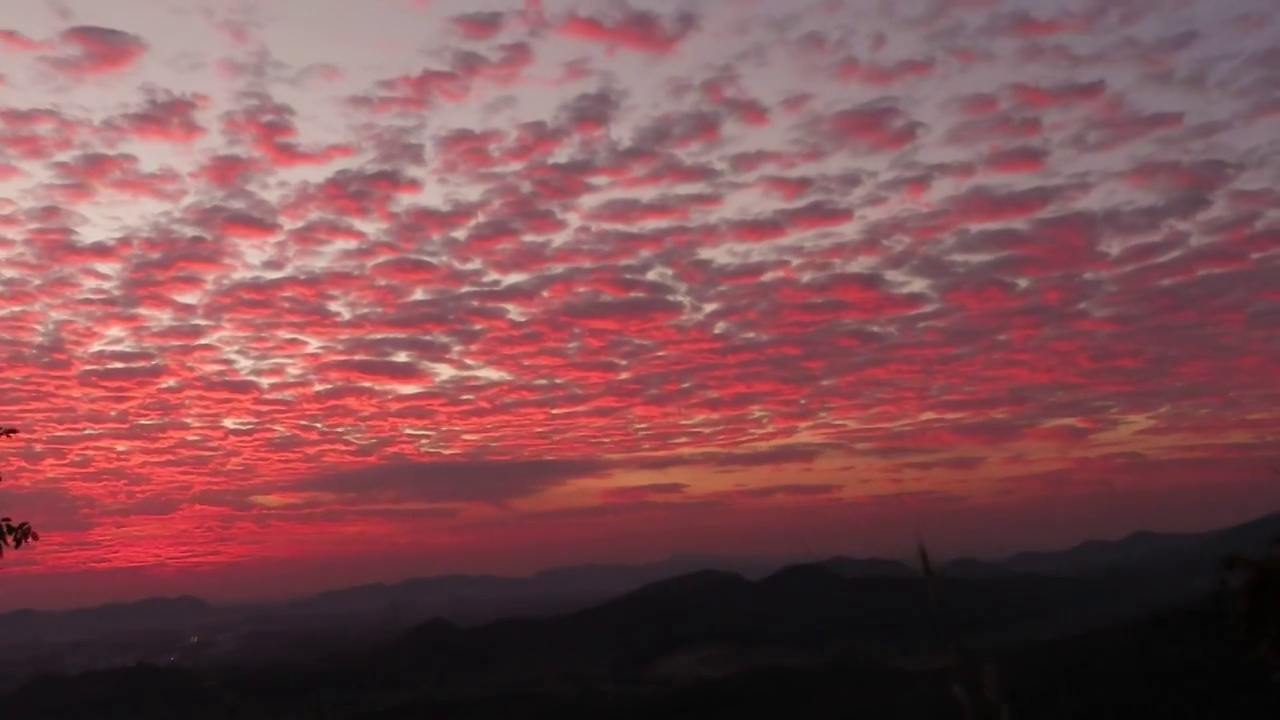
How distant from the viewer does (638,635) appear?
177250 mm

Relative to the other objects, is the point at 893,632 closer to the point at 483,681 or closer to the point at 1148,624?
the point at 483,681

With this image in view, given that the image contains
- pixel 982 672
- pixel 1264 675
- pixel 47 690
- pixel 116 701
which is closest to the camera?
pixel 982 672

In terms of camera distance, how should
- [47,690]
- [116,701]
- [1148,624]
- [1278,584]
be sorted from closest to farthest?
[1278,584]
[1148,624]
[116,701]
[47,690]

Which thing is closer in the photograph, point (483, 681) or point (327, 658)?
point (483, 681)

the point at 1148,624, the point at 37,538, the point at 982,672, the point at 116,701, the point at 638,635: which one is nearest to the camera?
the point at 982,672

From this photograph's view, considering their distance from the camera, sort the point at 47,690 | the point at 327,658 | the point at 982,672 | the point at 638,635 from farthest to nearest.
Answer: the point at 327,658 → the point at 638,635 → the point at 47,690 → the point at 982,672

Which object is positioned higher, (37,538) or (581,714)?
(37,538)

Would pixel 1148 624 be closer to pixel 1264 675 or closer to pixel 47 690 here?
pixel 1264 675

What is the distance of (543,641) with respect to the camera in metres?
179

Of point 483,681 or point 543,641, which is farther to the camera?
point 543,641

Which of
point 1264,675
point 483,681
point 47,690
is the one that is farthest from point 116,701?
point 1264,675

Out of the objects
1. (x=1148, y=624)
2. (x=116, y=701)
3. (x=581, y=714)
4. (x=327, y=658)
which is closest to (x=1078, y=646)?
(x=1148, y=624)

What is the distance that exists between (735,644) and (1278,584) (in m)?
140

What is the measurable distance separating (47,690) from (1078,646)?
128 metres
